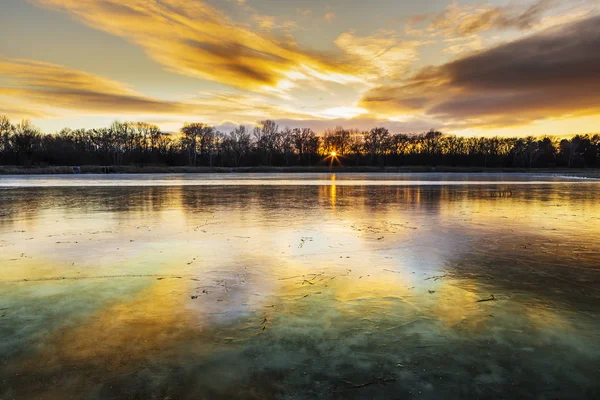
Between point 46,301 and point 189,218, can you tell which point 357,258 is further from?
point 189,218

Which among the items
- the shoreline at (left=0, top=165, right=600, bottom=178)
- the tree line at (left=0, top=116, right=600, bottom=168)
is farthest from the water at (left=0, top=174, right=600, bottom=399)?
the tree line at (left=0, top=116, right=600, bottom=168)

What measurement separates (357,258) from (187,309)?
2.98 meters

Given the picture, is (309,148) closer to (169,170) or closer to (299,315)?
(169,170)

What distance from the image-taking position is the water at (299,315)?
8.76 feet

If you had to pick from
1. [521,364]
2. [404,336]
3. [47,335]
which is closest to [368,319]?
[404,336]

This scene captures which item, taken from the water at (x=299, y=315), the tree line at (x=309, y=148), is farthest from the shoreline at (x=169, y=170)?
the water at (x=299, y=315)

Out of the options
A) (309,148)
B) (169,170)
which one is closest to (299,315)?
(169,170)

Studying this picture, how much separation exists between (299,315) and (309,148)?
92.7 m

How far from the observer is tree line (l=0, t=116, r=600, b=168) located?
90938mm

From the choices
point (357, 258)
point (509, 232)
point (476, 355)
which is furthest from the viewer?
point (509, 232)

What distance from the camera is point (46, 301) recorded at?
4.21 metres

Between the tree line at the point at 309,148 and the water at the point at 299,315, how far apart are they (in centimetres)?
8164

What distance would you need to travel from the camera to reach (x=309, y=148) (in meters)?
95.4

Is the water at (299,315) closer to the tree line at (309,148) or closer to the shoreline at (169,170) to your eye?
the shoreline at (169,170)
